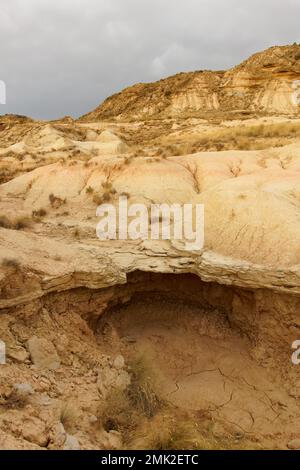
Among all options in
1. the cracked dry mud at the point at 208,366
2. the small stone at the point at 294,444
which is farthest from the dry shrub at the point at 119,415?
the small stone at the point at 294,444

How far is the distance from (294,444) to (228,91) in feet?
104

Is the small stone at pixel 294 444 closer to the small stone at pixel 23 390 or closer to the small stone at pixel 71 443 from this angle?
the small stone at pixel 71 443

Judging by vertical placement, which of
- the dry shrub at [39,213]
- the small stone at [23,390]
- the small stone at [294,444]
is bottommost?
the small stone at [294,444]

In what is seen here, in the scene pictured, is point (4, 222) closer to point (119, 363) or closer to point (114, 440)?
point (119, 363)

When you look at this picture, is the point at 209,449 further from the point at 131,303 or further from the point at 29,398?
the point at 131,303

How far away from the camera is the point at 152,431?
4.59m

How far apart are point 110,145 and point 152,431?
550 inches

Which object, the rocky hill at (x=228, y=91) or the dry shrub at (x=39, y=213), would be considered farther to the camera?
the rocky hill at (x=228, y=91)

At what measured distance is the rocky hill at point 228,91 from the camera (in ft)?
97.3

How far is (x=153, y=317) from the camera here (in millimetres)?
7336

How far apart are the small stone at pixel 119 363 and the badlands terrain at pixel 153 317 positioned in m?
0.02

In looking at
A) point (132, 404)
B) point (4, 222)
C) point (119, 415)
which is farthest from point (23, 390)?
point (4, 222)

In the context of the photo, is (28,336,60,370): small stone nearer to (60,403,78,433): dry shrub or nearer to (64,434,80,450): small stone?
(60,403,78,433): dry shrub

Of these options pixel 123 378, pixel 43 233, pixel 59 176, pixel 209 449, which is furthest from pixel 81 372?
pixel 59 176
